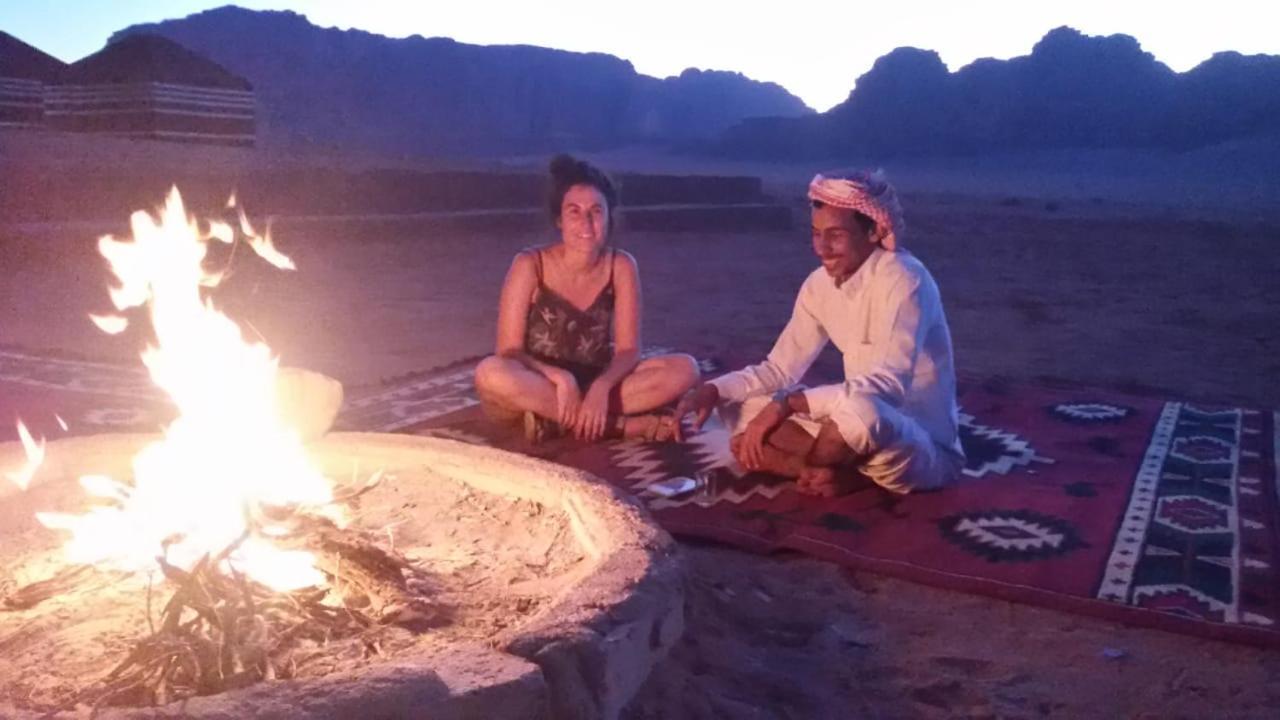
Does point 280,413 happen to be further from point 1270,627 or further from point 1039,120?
point 1039,120

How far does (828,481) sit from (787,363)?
53cm

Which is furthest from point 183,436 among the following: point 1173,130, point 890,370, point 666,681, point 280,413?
point 1173,130

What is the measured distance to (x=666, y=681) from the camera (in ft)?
8.08

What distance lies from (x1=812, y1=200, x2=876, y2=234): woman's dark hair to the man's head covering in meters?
0.01

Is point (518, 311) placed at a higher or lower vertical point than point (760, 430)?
higher

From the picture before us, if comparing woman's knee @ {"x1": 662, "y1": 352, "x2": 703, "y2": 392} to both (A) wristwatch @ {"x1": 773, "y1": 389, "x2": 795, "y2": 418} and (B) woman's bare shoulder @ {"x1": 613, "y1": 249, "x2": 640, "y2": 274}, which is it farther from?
(A) wristwatch @ {"x1": 773, "y1": 389, "x2": 795, "y2": 418}

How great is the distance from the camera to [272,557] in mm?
2654

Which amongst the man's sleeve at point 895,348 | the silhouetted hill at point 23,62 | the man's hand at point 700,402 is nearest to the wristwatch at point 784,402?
the man's sleeve at point 895,348

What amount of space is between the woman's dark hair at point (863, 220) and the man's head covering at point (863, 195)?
14mm

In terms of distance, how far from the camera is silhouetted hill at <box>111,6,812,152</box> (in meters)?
65.6

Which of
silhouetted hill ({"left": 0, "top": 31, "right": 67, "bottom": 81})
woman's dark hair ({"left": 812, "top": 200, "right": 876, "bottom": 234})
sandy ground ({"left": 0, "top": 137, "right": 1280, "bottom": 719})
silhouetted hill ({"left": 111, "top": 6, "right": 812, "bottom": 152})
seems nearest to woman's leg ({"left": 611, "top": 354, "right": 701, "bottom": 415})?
woman's dark hair ({"left": 812, "top": 200, "right": 876, "bottom": 234})

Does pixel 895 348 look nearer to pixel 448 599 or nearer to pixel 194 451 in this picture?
pixel 448 599

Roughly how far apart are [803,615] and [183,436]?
1720mm

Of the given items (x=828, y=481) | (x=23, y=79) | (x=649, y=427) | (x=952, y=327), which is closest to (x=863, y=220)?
(x=828, y=481)
